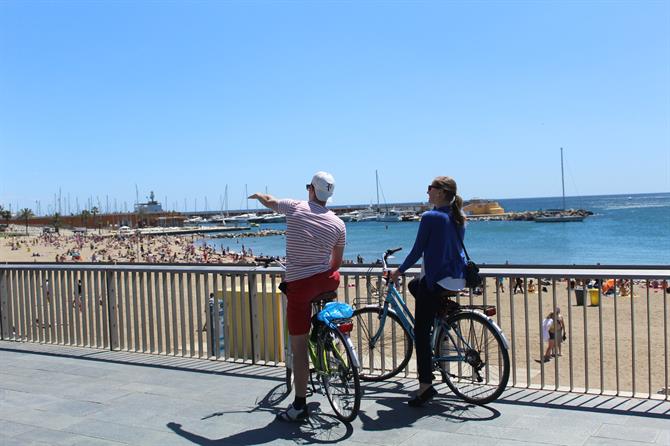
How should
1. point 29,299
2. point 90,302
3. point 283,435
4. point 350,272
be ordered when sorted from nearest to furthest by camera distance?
point 283,435 → point 350,272 → point 90,302 → point 29,299

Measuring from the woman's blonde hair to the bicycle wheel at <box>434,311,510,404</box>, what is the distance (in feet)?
2.33

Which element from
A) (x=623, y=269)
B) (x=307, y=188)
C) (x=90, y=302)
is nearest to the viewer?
(x=307, y=188)

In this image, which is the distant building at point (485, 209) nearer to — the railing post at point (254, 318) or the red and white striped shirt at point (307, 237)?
the railing post at point (254, 318)

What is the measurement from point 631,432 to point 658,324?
14688 mm

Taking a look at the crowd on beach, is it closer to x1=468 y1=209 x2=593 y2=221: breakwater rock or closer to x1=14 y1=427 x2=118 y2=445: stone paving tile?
x1=14 y1=427 x2=118 y2=445: stone paving tile

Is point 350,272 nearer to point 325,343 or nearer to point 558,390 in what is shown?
point 325,343

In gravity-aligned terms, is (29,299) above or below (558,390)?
above

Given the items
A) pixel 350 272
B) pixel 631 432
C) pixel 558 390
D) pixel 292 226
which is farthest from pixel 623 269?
pixel 292 226

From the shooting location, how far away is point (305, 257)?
4.84 m

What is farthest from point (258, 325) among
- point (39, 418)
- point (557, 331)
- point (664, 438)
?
point (557, 331)

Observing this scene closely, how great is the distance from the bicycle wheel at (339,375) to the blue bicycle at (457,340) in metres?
0.82

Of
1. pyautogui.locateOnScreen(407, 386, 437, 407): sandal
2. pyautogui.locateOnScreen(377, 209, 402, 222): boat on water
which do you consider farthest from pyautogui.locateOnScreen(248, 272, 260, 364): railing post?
pyautogui.locateOnScreen(377, 209, 402, 222): boat on water

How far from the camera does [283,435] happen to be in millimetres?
4566

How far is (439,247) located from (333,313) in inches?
36.6
